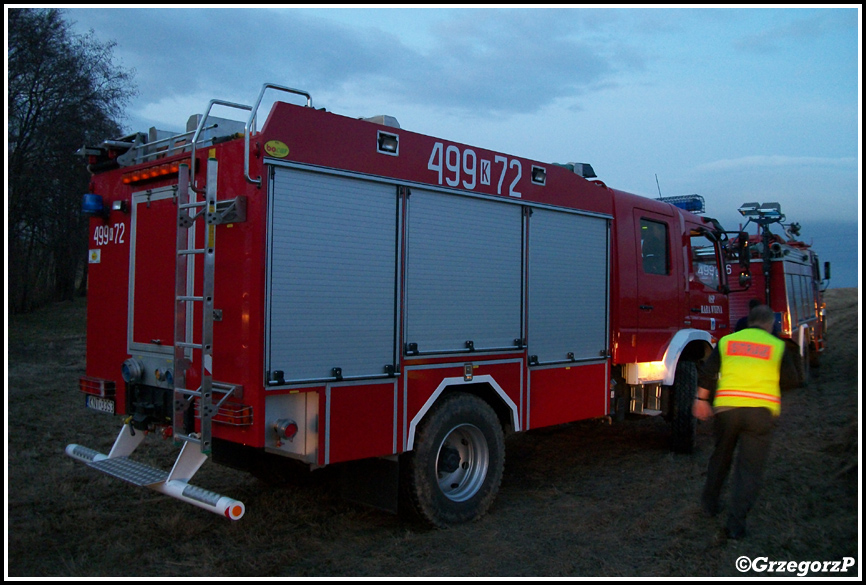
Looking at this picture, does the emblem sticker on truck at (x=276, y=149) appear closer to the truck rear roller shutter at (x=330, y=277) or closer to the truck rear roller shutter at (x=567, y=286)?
the truck rear roller shutter at (x=330, y=277)

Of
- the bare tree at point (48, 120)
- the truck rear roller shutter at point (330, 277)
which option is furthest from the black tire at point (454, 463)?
the bare tree at point (48, 120)

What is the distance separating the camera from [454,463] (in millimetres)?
5391

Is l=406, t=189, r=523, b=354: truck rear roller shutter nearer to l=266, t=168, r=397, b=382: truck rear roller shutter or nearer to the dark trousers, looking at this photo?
l=266, t=168, r=397, b=382: truck rear roller shutter

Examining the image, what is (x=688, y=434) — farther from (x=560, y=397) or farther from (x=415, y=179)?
(x=415, y=179)

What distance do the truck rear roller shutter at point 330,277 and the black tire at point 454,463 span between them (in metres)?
0.71

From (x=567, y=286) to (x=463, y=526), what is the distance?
2.42m

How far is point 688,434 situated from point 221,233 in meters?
5.64

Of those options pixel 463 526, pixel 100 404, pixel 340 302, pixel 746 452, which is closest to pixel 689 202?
pixel 746 452

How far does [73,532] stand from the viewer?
4.87m

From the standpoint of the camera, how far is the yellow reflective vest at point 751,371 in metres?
4.87

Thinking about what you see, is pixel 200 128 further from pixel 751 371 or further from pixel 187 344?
pixel 751 371

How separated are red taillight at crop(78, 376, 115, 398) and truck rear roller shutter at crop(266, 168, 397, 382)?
1.92 m

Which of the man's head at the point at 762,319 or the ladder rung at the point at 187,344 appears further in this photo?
the man's head at the point at 762,319

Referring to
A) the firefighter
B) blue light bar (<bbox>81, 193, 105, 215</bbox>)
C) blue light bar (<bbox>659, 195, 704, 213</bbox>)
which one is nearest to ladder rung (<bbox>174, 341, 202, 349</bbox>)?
blue light bar (<bbox>81, 193, 105, 215</bbox>)
